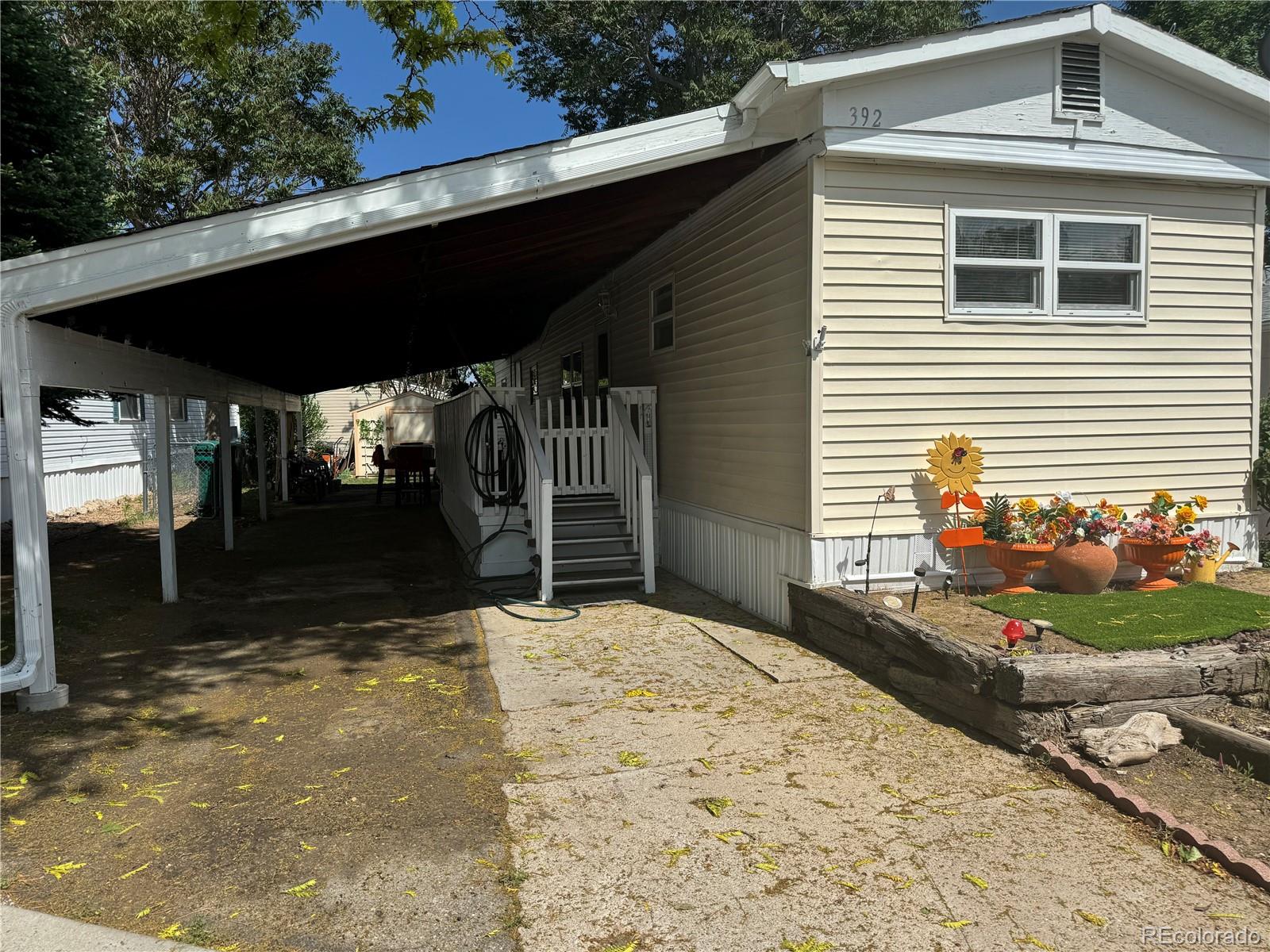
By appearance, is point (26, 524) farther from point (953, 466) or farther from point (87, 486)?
point (87, 486)

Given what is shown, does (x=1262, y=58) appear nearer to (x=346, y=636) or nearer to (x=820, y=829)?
(x=820, y=829)

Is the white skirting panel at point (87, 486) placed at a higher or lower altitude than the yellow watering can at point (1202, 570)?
higher

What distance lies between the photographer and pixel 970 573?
6.29 metres

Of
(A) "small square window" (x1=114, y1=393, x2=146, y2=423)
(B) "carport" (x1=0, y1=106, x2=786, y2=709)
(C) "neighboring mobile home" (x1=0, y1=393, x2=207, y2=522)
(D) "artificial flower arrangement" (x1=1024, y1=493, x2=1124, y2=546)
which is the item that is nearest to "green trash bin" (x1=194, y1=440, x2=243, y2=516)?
(C) "neighboring mobile home" (x1=0, y1=393, x2=207, y2=522)

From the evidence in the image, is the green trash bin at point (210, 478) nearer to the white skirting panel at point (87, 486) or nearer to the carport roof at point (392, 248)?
the white skirting panel at point (87, 486)

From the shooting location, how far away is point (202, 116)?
1811 cm

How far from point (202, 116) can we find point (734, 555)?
56.3 feet

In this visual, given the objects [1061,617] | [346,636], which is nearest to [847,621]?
[1061,617]

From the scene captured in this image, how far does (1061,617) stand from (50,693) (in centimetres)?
612

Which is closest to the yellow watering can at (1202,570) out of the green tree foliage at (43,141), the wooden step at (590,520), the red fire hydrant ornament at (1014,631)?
the red fire hydrant ornament at (1014,631)

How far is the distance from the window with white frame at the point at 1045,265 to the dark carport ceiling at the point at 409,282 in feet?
5.41

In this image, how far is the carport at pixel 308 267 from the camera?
15.5ft

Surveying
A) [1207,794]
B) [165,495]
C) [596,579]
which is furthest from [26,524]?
[1207,794]

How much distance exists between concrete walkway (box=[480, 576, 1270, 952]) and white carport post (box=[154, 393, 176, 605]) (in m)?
4.37
